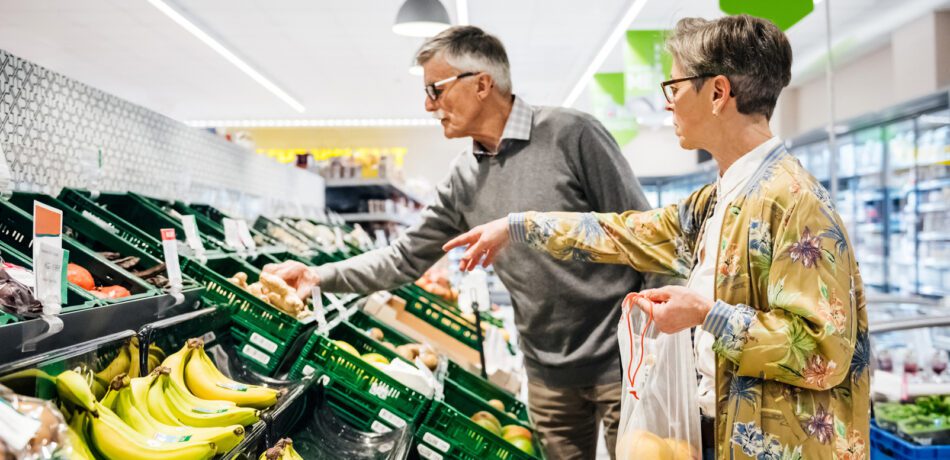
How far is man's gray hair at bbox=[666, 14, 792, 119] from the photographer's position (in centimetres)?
146

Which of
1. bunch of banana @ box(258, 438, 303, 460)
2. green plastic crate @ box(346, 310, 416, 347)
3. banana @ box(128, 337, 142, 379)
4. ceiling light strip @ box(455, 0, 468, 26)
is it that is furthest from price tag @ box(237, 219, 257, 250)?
ceiling light strip @ box(455, 0, 468, 26)

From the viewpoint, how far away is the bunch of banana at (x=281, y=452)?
1.49 metres

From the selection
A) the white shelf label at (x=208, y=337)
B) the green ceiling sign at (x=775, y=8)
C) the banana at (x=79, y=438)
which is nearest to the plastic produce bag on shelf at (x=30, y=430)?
the banana at (x=79, y=438)

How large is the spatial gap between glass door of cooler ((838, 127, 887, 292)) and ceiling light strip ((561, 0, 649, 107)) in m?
2.52

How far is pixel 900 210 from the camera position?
6934mm

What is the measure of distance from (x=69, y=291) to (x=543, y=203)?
138 centimetres

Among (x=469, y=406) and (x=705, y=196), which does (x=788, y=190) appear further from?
(x=469, y=406)

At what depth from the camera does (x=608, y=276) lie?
2385 millimetres

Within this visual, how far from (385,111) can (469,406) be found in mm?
12474

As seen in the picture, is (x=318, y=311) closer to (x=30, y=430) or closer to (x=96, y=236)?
(x=96, y=236)

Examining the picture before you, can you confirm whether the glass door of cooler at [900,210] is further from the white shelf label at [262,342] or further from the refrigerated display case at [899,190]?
the white shelf label at [262,342]

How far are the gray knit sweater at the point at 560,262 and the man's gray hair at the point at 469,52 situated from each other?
0.20m

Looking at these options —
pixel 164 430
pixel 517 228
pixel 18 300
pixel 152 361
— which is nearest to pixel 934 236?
pixel 517 228

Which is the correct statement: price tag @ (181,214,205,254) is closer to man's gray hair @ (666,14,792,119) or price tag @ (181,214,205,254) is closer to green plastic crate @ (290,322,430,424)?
green plastic crate @ (290,322,430,424)
